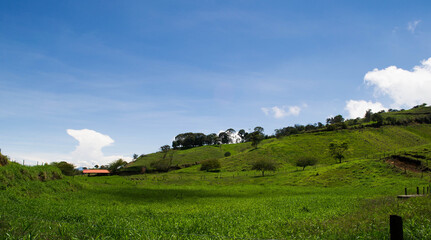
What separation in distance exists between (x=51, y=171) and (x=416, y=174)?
240ft

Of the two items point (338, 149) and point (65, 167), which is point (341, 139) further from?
point (65, 167)

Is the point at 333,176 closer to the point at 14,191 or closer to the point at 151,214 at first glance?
the point at 151,214

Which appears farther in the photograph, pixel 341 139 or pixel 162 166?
pixel 341 139

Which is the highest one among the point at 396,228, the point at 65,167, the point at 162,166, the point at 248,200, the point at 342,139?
the point at 342,139

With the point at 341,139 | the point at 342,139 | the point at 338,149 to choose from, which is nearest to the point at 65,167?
the point at 338,149

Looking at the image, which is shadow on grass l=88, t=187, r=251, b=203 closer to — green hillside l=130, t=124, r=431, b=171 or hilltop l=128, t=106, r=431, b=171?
hilltop l=128, t=106, r=431, b=171

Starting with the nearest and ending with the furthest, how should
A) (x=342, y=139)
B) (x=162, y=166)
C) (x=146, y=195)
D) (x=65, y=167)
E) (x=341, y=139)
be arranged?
(x=146, y=195), (x=65, y=167), (x=162, y=166), (x=342, y=139), (x=341, y=139)

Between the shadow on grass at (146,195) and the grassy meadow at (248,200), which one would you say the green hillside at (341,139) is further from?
the shadow on grass at (146,195)

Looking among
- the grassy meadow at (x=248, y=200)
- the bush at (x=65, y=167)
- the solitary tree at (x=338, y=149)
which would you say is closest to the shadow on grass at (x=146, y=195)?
the grassy meadow at (x=248, y=200)

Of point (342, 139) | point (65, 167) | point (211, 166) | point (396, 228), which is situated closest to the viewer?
point (396, 228)

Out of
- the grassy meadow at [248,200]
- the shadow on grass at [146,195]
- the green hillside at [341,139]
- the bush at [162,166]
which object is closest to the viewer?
the grassy meadow at [248,200]

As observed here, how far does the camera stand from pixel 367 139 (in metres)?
130

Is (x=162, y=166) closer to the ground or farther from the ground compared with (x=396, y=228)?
closer to the ground

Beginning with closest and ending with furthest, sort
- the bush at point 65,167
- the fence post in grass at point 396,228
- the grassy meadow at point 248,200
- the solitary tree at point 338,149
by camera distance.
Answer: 1. the fence post in grass at point 396,228
2. the grassy meadow at point 248,200
3. the solitary tree at point 338,149
4. the bush at point 65,167
